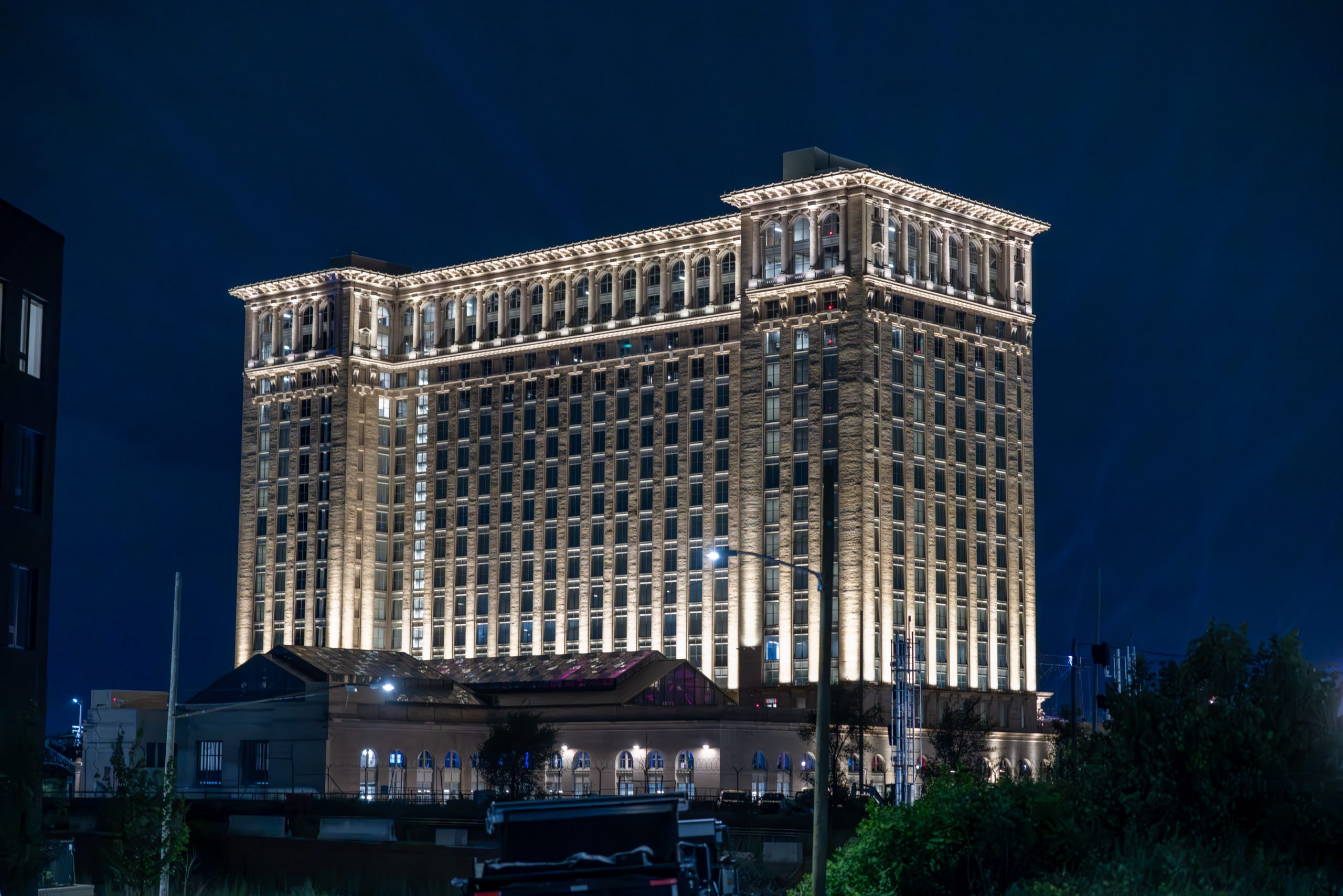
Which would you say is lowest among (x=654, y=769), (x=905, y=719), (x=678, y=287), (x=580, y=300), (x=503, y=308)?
(x=654, y=769)

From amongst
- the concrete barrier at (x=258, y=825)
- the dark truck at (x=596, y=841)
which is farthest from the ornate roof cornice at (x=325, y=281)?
the dark truck at (x=596, y=841)

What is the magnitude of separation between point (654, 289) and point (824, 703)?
11578 cm

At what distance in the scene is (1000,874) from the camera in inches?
1187

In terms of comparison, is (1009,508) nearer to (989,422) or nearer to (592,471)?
(989,422)

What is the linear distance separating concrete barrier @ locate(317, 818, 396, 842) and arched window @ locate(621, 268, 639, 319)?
72.7m

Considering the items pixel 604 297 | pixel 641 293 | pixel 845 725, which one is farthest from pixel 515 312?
pixel 845 725

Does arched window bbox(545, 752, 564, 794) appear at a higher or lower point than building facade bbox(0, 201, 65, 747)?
lower

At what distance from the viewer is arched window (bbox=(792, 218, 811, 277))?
448ft

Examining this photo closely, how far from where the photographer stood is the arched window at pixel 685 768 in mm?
122438

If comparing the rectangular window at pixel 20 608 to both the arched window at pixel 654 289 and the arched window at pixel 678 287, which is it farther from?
the arched window at pixel 654 289

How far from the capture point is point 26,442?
4659 cm

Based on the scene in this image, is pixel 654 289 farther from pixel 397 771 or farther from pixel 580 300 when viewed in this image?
pixel 397 771

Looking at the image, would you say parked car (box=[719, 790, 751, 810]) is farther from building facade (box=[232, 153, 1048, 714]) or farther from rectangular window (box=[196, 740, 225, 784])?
rectangular window (box=[196, 740, 225, 784])

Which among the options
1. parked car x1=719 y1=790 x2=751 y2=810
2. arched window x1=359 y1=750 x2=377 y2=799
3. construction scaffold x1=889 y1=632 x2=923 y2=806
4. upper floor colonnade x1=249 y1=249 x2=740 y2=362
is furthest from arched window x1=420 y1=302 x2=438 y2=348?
parked car x1=719 y1=790 x2=751 y2=810
